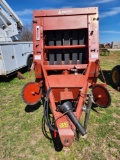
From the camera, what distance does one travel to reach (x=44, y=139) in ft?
10.2

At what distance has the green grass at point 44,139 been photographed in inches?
107

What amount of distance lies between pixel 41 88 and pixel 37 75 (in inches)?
14.0

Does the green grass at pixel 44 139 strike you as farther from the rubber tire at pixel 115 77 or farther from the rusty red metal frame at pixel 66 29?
the rubber tire at pixel 115 77

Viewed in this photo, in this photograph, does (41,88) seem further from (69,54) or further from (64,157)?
(64,157)

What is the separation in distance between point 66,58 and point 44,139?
2132mm

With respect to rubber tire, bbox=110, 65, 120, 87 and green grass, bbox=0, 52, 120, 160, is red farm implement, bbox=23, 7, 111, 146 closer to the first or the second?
green grass, bbox=0, 52, 120, 160

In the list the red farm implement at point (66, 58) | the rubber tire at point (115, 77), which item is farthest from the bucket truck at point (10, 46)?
the rubber tire at point (115, 77)

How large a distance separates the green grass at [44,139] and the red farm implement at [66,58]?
0.87ft

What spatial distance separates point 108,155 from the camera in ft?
8.79

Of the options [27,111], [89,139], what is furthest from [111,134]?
[27,111]

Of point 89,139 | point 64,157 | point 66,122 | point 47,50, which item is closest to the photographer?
point 66,122

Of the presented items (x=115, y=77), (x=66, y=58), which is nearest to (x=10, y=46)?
(x=66, y=58)

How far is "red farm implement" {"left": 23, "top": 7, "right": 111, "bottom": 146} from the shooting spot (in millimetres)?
3230

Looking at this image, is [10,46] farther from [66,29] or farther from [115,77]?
[115,77]
